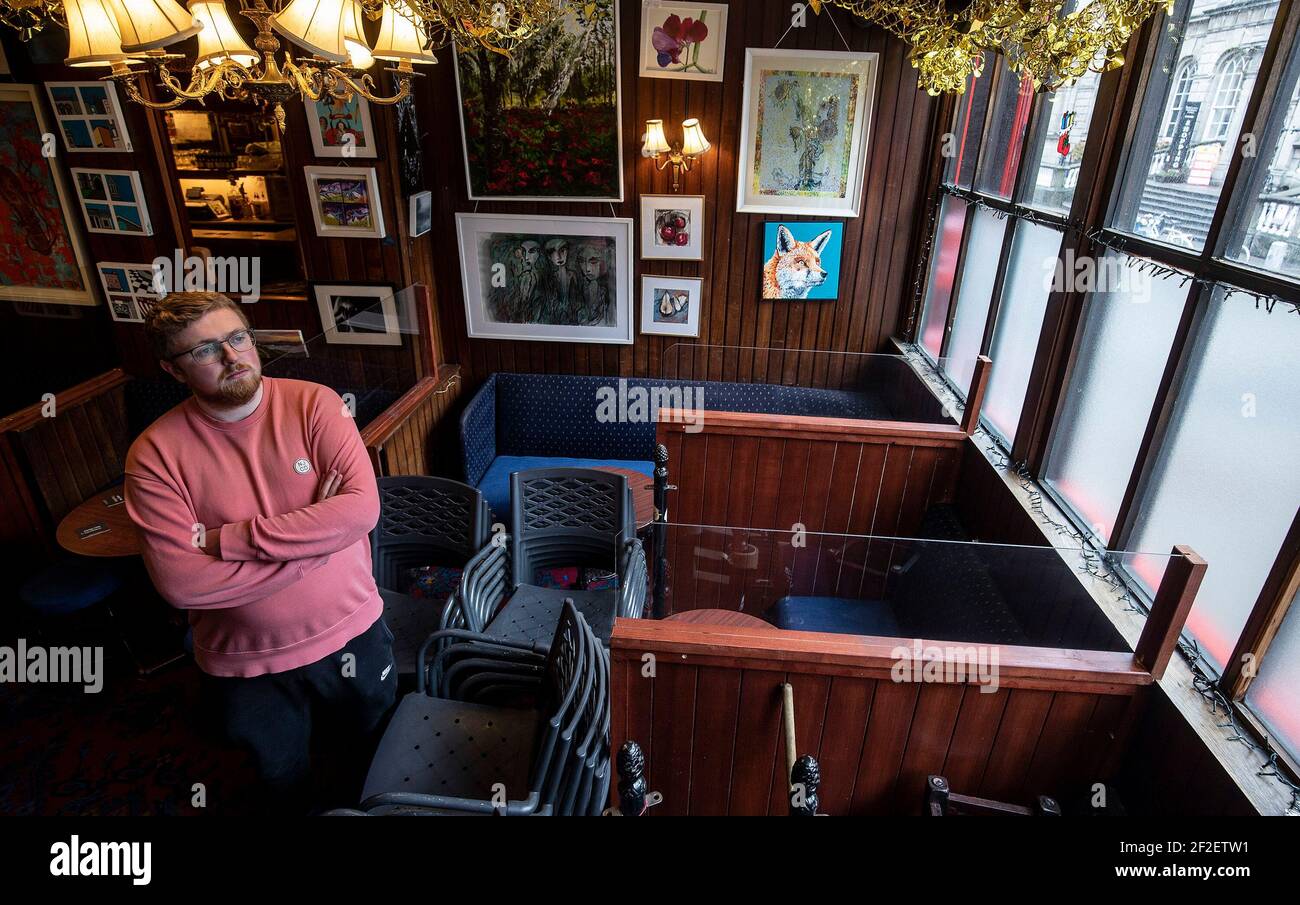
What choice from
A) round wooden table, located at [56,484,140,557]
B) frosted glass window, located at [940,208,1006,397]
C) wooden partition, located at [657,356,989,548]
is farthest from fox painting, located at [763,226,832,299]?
round wooden table, located at [56,484,140,557]

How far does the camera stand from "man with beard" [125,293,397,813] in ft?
5.88

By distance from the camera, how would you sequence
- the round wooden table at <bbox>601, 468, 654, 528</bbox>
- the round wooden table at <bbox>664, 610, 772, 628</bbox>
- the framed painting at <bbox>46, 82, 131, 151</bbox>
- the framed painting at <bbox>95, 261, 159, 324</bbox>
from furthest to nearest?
the framed painting at <bbox>95, 261, 159, 324</bbox>, the framed painting at <bbox>46, 82, 131, 151</bbox>, the round wooden table at <bbox>601, 468, 654, 528</bbox>, the round wooden table at <bbox>664, 610, 772, 628</bbox>

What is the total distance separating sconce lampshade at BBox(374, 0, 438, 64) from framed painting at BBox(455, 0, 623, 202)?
2.52 metres

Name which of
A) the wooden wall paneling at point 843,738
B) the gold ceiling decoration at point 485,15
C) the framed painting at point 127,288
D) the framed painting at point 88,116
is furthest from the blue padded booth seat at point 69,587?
the wooden wall paneling at point 843,738

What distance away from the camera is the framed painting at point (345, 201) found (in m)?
4.43

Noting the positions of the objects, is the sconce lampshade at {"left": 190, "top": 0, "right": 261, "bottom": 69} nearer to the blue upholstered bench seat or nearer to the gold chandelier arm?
the gold chandelier arm

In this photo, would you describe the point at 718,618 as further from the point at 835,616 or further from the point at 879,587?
the point at 879,587

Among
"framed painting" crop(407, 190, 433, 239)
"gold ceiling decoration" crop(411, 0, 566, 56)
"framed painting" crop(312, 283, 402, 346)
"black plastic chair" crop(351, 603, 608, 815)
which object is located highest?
"gold ceiling decoration" crop(411, 0, 566, 56)

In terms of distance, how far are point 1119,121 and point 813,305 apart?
2662 millimetres

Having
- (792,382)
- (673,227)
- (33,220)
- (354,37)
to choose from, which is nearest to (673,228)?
(673,227)

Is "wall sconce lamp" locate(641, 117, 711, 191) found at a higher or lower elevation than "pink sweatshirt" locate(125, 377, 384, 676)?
higher

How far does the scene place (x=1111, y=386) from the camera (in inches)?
101

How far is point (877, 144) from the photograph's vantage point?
181 inches
